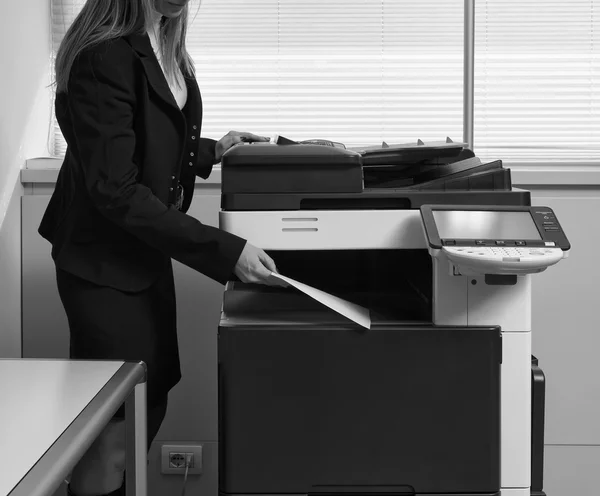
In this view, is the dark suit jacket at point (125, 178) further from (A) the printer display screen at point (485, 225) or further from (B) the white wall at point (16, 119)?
(B) the white wall at point (16, 119)

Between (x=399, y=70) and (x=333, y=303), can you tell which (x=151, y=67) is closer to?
(x=333, y=303)

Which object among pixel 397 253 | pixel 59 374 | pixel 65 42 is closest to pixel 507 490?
pixel 397 253


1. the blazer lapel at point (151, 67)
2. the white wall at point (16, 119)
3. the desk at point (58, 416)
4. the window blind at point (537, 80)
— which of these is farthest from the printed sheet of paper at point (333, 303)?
the window blind at point (537, 80)

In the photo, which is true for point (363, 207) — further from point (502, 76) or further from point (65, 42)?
point (502, 76)

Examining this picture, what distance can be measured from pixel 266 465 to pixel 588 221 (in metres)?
1.40

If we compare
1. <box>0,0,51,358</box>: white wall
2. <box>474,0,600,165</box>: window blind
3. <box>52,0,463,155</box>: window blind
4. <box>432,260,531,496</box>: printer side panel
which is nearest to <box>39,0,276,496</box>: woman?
<box>432,260,531,496</box>: printer side panel

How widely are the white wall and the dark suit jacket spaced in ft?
1.99

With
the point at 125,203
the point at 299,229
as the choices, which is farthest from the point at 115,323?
the point at 299,229

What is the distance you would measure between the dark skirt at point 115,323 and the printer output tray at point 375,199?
0.32m

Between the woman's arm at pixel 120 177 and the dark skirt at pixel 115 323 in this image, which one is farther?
the dark skirt at pixel 115 323

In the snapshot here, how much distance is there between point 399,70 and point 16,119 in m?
1.17

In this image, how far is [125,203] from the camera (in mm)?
1296

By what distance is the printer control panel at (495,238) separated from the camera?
1.09 metres

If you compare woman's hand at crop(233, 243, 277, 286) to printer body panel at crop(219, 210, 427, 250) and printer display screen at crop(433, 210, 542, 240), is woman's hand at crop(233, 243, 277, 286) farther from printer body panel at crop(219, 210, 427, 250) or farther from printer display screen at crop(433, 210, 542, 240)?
printer display screen at crop(433, 210, 542, 240)
